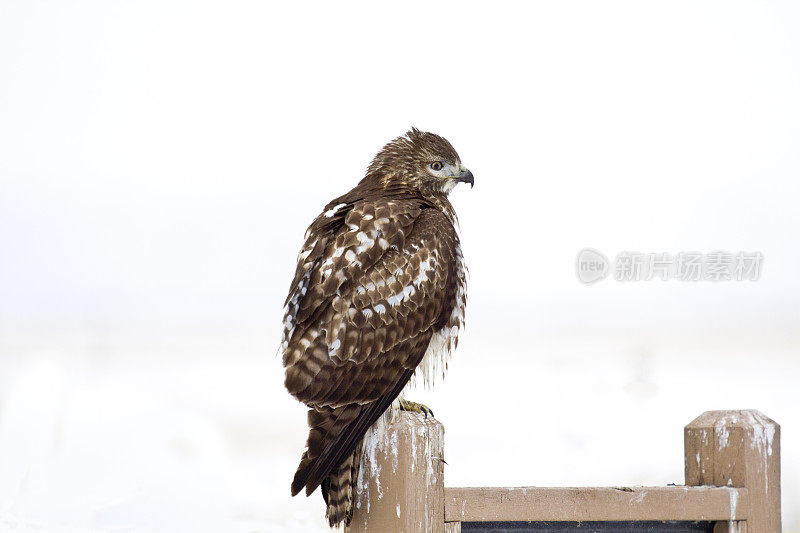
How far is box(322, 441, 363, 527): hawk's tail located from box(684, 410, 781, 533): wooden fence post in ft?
5.80

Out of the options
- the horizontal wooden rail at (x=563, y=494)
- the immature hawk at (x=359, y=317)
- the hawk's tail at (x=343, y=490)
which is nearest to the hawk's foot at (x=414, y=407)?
the immature hawk at (x=359, y=317)

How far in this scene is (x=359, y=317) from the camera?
179 inches

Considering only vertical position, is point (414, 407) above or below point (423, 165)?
below

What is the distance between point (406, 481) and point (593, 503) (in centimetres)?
88

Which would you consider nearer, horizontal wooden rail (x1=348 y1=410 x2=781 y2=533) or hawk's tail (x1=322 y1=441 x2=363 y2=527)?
horizontal wooden rail (x1=348 y1=410 x2=781 y2=533)

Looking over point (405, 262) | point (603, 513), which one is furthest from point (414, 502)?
point (405, 262)

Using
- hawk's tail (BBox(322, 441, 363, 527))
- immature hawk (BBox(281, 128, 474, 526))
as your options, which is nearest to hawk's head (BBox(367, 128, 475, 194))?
immature hawk (BBox(281, 128, 474, 526))

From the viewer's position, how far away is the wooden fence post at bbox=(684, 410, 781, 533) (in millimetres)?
4402

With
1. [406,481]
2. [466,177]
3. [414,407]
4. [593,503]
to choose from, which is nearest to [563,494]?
[593,503]

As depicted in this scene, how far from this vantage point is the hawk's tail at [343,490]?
13.6ft

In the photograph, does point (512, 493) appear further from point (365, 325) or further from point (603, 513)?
point (365, 325)

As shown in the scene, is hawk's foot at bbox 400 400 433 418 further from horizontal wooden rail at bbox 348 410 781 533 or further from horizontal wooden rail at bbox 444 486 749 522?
horizontal wooden rail at bbox 444 486 749 522

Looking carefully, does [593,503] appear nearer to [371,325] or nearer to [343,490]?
[343,490]

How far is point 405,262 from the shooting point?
4727 millimetres
